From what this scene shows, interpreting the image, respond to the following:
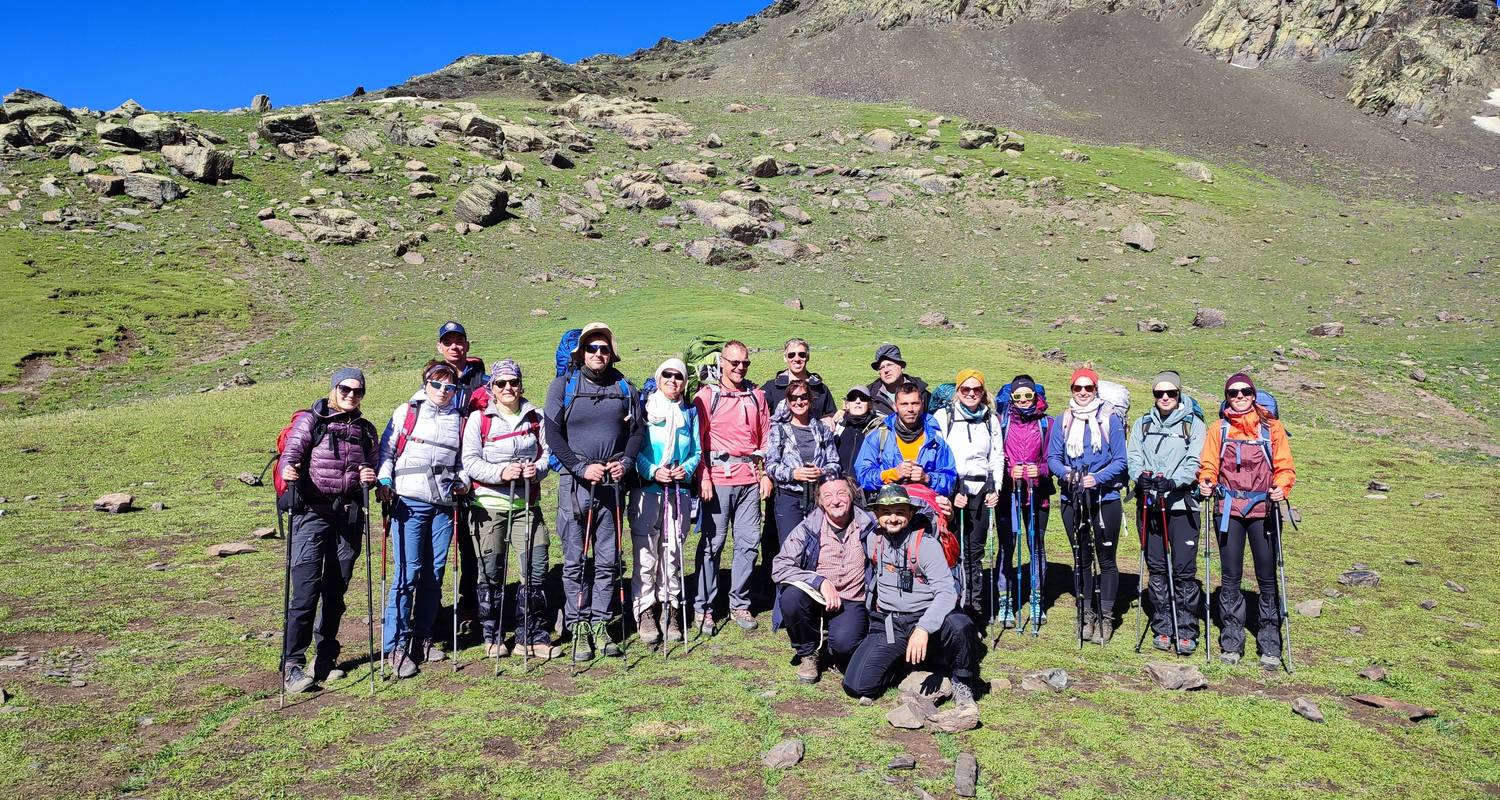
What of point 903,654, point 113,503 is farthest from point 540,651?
point 113,503

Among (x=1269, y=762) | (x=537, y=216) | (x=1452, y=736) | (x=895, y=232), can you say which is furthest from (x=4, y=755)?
(x=895, y=232)

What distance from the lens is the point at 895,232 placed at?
5778 centimetres

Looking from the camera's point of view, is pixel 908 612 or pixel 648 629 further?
pixel 648 629

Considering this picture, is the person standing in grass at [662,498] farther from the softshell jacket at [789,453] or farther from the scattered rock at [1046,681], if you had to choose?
the scattered rock at [1046,681]

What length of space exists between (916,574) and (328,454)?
5.43 metres

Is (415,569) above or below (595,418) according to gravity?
below

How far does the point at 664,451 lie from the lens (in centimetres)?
893

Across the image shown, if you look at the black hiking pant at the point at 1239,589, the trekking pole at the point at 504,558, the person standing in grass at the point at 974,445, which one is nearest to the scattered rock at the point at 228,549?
the trekking pole at the point at 504,558

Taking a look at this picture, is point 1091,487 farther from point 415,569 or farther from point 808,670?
point 415,569

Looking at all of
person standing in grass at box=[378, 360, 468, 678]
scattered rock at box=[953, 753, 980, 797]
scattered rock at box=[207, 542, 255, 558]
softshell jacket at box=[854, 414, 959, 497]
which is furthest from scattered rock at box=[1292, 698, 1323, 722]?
scattered rock at box=[207, 542, 255, 558]

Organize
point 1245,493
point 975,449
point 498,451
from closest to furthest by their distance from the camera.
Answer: point 498,451
point 1245,493
point 975,449

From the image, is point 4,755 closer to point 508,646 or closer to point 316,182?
→ point 508,646

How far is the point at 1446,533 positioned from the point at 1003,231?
48.2m

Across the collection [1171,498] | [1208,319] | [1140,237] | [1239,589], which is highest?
[1140,237]
